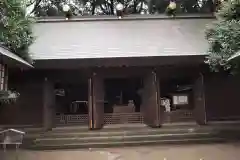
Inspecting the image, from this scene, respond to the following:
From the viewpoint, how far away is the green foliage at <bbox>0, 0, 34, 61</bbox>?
7409mm

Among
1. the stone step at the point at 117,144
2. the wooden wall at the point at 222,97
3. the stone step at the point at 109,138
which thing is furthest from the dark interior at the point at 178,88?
the stone step at the point at 117,144

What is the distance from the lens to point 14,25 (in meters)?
7.64

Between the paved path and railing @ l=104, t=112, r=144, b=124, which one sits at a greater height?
railing @ l=104, t=112, r=144, b=124

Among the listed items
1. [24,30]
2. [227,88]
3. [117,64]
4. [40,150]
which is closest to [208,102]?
[227,88]

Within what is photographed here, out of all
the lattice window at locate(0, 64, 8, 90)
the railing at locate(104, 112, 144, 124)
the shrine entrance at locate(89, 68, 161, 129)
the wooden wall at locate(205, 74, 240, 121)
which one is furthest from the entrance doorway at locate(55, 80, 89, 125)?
→ the wooden wall at locate(205, 74, 240, 121)

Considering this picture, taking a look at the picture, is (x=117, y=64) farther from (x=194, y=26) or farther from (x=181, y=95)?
(x=194, y=26)

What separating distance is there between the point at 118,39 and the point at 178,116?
350cm

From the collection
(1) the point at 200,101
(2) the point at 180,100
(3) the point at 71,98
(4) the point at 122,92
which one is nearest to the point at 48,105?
(3) the point at 71,98

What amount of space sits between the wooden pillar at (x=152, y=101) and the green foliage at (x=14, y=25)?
4098 millimetres

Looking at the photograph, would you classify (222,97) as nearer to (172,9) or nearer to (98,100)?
(98,100)

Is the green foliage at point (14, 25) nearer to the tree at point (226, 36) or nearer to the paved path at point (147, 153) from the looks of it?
the paved path at point (147, 153)

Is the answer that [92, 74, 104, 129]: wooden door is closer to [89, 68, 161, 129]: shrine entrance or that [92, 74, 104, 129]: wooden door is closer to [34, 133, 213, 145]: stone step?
[89, 68, 161, 129]: shrine entrance

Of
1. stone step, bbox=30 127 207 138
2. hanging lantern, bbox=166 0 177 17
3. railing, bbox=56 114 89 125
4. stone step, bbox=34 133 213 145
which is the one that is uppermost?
hanging lantern, bbox=166 0 177 17

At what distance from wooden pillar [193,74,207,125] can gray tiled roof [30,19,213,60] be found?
0.96 m
